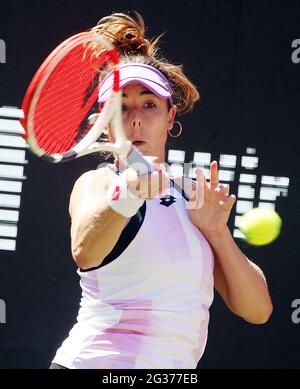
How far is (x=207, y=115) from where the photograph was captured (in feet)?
9.27

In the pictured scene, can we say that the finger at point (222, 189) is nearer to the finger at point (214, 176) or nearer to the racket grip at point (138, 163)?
the finger at point (214, 176)

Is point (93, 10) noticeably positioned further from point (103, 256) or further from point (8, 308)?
point (103, 256)

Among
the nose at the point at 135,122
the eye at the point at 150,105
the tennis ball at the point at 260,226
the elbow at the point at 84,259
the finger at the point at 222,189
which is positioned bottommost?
the elbow at the point at 84,259

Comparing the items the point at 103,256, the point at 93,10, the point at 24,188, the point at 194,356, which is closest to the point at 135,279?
the point at 103,256

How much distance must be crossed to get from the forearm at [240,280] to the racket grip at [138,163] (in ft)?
1.05

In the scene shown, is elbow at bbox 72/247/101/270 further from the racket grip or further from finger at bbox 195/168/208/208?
finger at bbox 195/168/208/208

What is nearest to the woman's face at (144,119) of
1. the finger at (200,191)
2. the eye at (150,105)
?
the eye at (150,105)

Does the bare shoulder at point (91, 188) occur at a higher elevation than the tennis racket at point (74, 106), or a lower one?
lower

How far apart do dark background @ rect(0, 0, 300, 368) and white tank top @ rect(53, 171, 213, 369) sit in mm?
1112

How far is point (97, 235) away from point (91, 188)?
0.47 feet

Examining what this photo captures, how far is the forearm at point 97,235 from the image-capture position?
61.4 inches

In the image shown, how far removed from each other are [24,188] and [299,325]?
1014 mm

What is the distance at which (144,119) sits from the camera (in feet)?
5.93

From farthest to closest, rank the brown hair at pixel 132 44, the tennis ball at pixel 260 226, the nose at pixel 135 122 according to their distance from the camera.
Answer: the tennis ball at pixel 260 226, the brown hair at pixel 132 44, the nose at pixel 135 122
